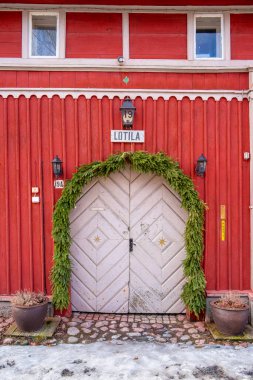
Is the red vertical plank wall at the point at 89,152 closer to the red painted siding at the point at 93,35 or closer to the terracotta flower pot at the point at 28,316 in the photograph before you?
the terracotta flower pot at the point at 28,316

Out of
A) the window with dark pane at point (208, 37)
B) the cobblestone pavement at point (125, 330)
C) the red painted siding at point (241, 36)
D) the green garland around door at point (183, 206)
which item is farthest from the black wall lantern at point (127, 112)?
the cobblestone pavement at point (125, 330)

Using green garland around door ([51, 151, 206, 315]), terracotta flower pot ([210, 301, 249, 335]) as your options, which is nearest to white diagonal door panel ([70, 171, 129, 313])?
green garland around door ([51, 151, 206, 315])

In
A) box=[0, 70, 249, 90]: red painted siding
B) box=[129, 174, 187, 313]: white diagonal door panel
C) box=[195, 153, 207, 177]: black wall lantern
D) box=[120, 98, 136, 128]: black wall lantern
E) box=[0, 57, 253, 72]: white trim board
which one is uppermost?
box=[0, 57, 253, 72]: white trim board

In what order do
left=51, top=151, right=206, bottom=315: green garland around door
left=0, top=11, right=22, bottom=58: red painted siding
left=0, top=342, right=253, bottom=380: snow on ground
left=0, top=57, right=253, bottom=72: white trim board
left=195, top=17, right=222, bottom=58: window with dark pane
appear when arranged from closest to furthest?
left=0, top=342, right=253, bottom=380: snow on ground → left=51, top=151, right=206, bottom=315: green garland around door → left=0, top=57, right=253, bottom=72: white trim board → left=0, top=11, right=22, bottom=58: red painted siding → left=195, top=17, right=222, bottom=58: window with dark pane

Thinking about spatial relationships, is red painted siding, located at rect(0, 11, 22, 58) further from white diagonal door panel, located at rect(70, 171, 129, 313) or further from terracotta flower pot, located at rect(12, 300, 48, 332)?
terracotta flower pot, located at rect(12, 300, 48, 332)

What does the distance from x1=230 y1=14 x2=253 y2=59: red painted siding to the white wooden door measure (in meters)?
2.39

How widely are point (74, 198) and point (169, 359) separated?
2.60 metres

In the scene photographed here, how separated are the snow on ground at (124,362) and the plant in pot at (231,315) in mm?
339

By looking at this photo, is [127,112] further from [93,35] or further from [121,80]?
[93,35]

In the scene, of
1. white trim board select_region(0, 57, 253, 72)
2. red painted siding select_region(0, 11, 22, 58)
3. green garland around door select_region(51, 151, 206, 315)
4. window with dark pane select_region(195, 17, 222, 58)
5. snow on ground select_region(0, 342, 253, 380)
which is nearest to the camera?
snow on ground select_region(0, 342, 253, 380)

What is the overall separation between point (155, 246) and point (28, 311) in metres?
2.13

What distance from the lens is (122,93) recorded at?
212 inches

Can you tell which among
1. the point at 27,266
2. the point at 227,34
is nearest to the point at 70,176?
the point at 27,266

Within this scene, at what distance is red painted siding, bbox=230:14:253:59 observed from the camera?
5.47m
